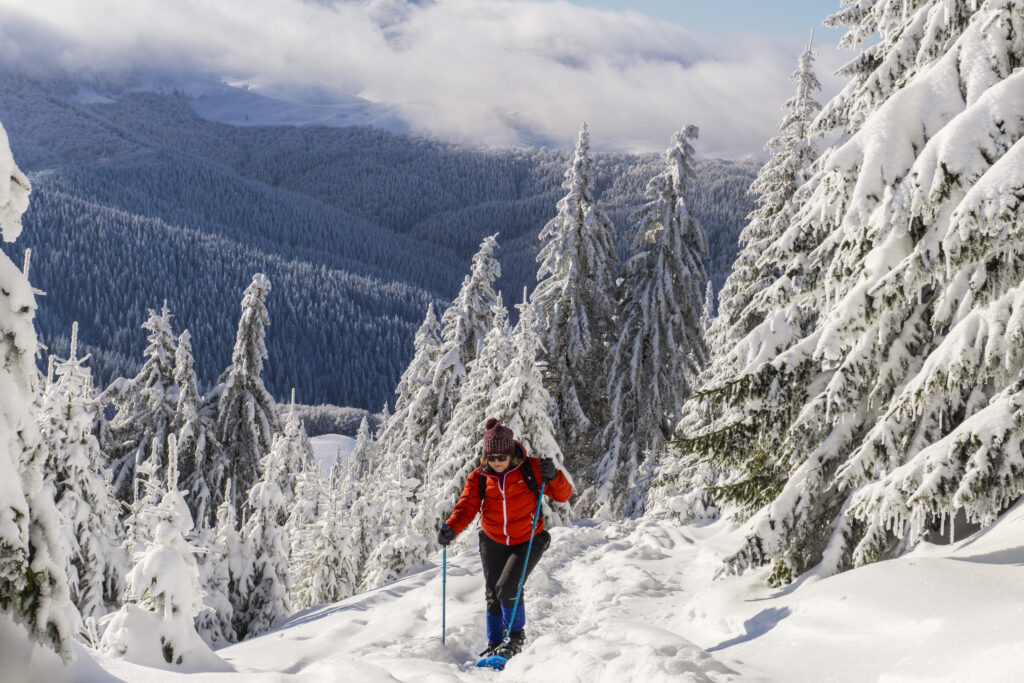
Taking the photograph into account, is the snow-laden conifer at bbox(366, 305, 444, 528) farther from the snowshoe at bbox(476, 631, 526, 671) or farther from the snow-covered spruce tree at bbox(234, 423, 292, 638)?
the snowshoe at bbox(476, 631, 526, 671)

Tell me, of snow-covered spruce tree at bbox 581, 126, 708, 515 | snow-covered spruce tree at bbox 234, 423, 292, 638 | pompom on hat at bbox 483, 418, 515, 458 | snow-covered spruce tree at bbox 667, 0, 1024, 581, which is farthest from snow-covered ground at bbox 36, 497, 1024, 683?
snow-covered spruce tree at bbox 581, 126, 708, 515

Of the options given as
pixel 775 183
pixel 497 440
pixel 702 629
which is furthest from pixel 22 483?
pixel 775 183

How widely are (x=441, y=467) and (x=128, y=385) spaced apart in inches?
585

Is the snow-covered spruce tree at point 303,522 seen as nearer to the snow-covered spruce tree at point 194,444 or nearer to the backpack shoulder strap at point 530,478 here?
the snow-covered spruce tree at point 194,444

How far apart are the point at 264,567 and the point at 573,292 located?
43.0 feet

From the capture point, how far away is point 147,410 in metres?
24.4

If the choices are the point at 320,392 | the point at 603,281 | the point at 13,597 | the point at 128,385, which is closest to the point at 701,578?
the point at 13,597

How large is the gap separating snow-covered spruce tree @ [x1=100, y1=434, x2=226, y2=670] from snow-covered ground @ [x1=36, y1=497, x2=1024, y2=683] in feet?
3.07

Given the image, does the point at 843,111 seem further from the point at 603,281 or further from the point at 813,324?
the point at 603,281

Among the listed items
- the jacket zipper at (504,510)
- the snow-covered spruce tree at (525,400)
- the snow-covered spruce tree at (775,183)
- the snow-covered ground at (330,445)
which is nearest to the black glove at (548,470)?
the jacket zipper at (504,510)

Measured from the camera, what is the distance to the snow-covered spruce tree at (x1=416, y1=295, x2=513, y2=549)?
53.9 ft

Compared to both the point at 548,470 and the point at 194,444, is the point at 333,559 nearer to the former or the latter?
the point at 194,444

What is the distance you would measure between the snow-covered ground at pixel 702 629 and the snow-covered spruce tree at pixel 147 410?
55.9ft

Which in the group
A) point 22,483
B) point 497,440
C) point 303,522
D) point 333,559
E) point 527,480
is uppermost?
point 22,483
